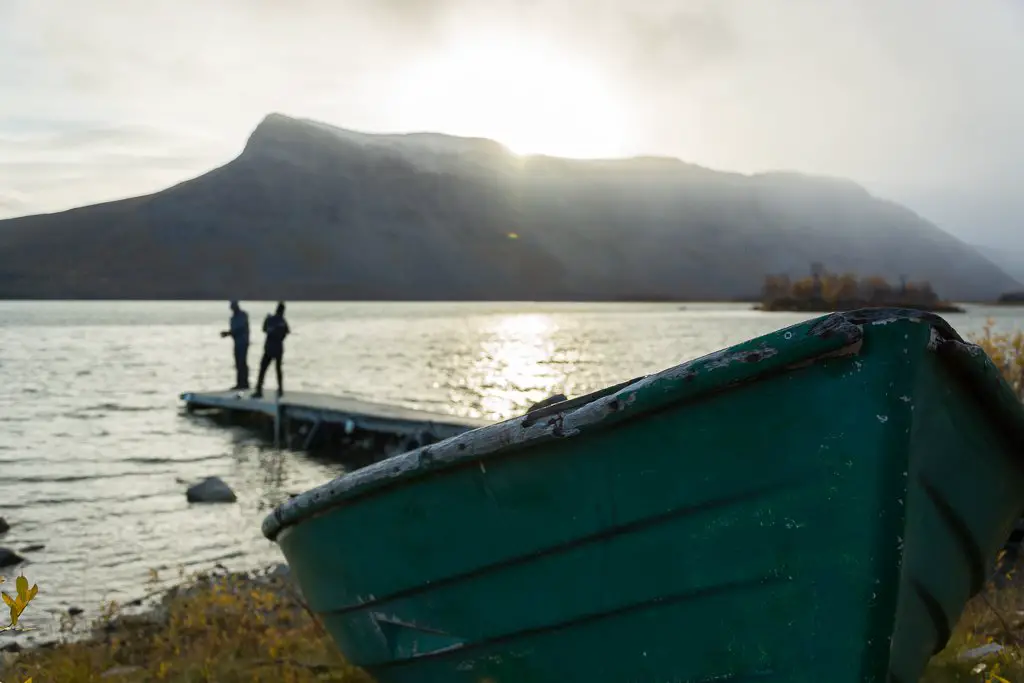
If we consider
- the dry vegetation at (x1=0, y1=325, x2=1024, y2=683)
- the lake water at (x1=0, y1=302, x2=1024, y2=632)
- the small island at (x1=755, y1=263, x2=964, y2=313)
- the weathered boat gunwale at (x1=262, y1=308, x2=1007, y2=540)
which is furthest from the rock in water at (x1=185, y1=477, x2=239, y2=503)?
the small island at (x1=755, y1=263, x2=964, y2=313)

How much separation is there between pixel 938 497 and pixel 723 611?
0.94 m

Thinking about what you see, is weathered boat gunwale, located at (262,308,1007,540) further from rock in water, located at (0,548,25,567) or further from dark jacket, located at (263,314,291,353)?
dark jacket, located at (263,314,291,353)

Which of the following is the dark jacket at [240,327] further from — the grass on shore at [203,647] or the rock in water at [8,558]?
the grass on shore at [203,647]

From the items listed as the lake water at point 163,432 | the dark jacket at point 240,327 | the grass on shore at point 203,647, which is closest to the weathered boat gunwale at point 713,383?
A: the grass on shore at point 203,647

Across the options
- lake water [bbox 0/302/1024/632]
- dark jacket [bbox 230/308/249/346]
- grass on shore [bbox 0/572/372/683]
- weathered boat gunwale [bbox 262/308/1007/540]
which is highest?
weathered boat gunwale [bbox 262/308/1007/540]

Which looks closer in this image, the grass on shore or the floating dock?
the grass on shore

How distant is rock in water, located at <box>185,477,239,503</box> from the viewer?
14.6 metres

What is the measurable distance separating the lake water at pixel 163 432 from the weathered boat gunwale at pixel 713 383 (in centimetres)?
701

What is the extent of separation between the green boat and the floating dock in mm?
11596

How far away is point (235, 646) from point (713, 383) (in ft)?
17.2

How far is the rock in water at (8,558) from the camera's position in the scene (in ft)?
36.1

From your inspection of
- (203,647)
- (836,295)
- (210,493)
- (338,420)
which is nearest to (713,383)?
(203,647)

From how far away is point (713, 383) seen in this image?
315cm

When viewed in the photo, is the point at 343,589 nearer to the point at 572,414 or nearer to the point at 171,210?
the point at 572,414
